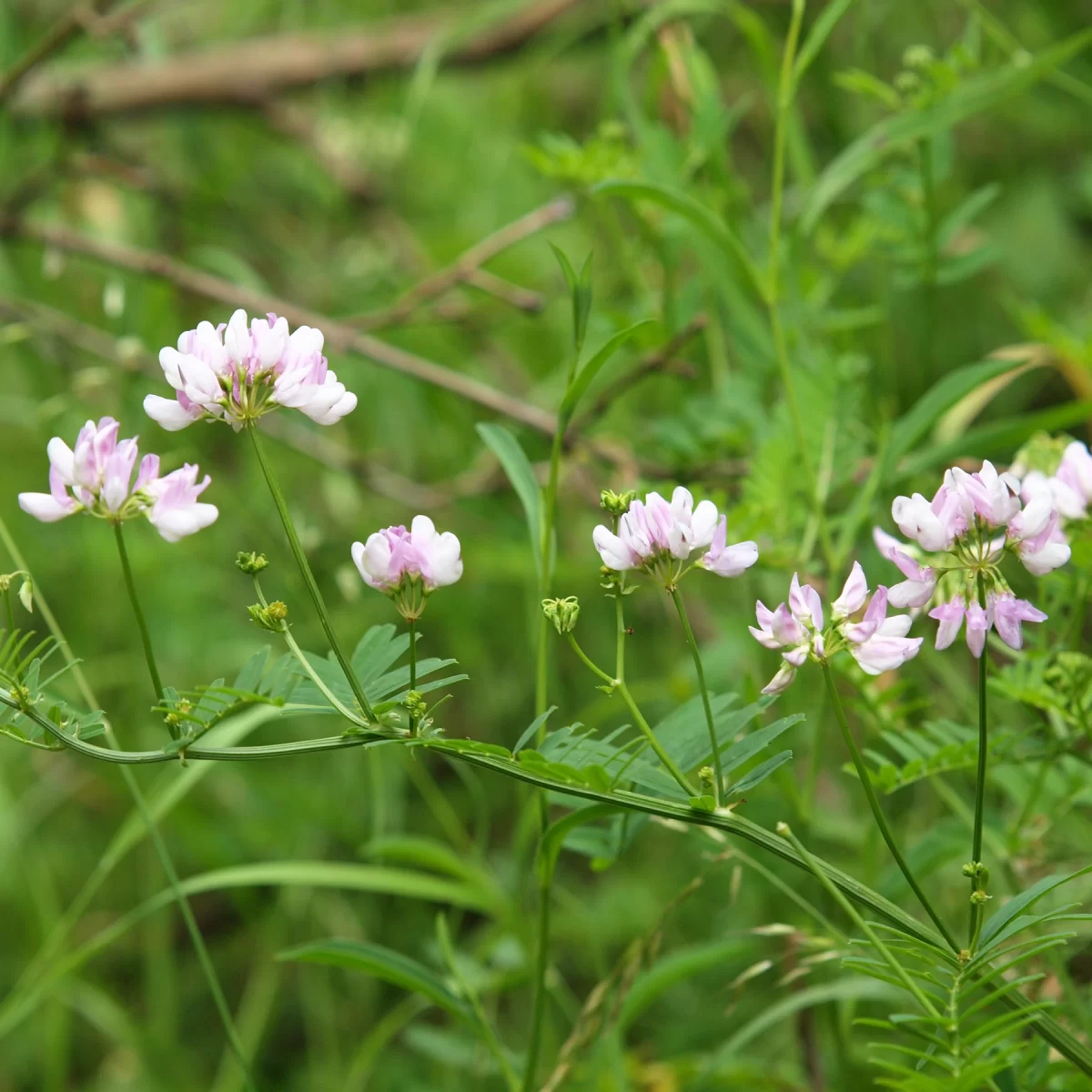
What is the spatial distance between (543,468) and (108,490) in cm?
64

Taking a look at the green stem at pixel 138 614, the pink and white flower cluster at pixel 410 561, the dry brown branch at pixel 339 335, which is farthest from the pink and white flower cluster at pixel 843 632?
the dry brown branch at pixel 339 335

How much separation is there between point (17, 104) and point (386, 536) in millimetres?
1289

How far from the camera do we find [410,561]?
43 cm

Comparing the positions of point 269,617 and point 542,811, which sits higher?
point 269,617

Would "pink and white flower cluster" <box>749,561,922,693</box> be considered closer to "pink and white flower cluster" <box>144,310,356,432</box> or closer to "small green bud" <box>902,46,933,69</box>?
"pink and white flower cluster" <box>144,310,356,432</box>

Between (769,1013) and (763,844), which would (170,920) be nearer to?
(769,1013)

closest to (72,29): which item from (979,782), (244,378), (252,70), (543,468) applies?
(252,70)

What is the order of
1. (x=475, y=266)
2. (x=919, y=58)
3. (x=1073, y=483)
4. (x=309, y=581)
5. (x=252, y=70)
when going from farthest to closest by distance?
(x=252, y=70) → (x=475, y=266) → (x=919, y=58) → (x=1073, y=483) → (x=309, y=581)

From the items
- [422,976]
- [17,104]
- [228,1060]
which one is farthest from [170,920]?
[17,104]

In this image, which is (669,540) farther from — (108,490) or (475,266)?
(475,266)

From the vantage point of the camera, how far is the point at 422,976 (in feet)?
1.99

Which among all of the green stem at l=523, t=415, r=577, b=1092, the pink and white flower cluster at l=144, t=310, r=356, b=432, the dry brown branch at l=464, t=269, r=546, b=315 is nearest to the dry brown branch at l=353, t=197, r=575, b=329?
the dry brown branch at l=464, t=269, r=546, b=315

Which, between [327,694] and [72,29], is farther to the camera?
[72,29]

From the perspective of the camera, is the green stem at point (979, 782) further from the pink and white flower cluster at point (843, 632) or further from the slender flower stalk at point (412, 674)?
the slender flower stalk at point (412, 674)
